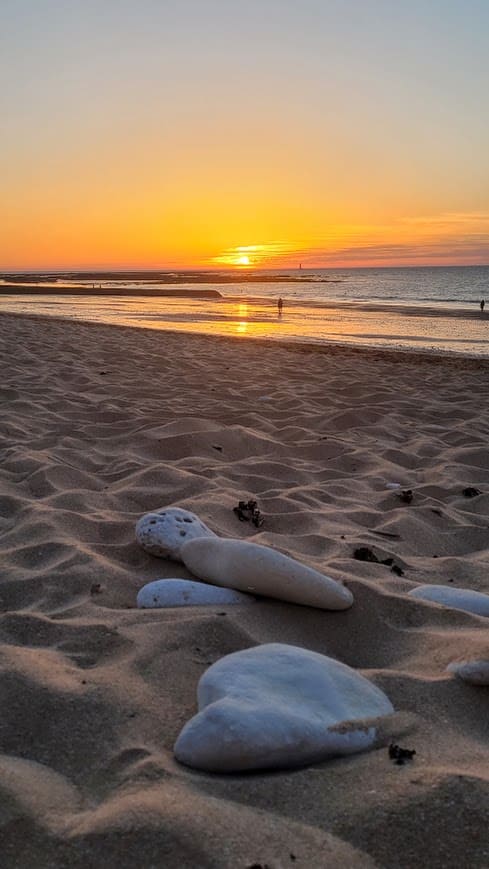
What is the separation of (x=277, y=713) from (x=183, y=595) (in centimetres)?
95

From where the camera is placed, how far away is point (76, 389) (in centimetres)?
705

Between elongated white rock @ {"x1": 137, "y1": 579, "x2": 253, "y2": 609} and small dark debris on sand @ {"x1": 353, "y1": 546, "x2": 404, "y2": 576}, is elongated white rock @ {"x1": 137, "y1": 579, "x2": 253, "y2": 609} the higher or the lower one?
the higher one

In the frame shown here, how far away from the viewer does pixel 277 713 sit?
1.66 m

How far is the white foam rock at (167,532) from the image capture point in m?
2.95

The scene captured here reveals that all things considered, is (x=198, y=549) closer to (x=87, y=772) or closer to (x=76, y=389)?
(x=87, y=772)

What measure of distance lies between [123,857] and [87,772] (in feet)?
1.02

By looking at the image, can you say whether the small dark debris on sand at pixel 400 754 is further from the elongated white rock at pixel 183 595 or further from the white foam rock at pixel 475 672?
the elongated white rock at pixel 183 595

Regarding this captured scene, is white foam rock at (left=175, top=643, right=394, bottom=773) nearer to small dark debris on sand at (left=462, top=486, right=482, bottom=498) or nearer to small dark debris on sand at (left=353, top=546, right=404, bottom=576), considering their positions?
small dark debris on sand at (left=353, top=546, right=404, bottom=576)

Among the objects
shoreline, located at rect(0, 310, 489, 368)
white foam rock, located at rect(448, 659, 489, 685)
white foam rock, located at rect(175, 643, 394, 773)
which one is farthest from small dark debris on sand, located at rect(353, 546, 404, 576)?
shoreline, located at rect(0, 310, 489, 368)

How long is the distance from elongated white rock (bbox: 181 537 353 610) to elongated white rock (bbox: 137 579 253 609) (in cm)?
5

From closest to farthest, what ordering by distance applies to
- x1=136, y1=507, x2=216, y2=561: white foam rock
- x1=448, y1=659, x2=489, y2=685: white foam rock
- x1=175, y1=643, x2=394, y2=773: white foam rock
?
x1=175, y1=643, x2=394, y2=773: white foam rock → x1=448, y1=659, x2=489, y2=685: white foam rock → x1=136, y1=507, x2=216, y2=561: white foam rock

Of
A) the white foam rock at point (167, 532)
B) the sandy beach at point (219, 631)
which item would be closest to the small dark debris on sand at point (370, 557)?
the sandy beach at point (219, 631)

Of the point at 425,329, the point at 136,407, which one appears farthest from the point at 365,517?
the point at 425,329

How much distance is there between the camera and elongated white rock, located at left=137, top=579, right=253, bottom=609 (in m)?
2.54
